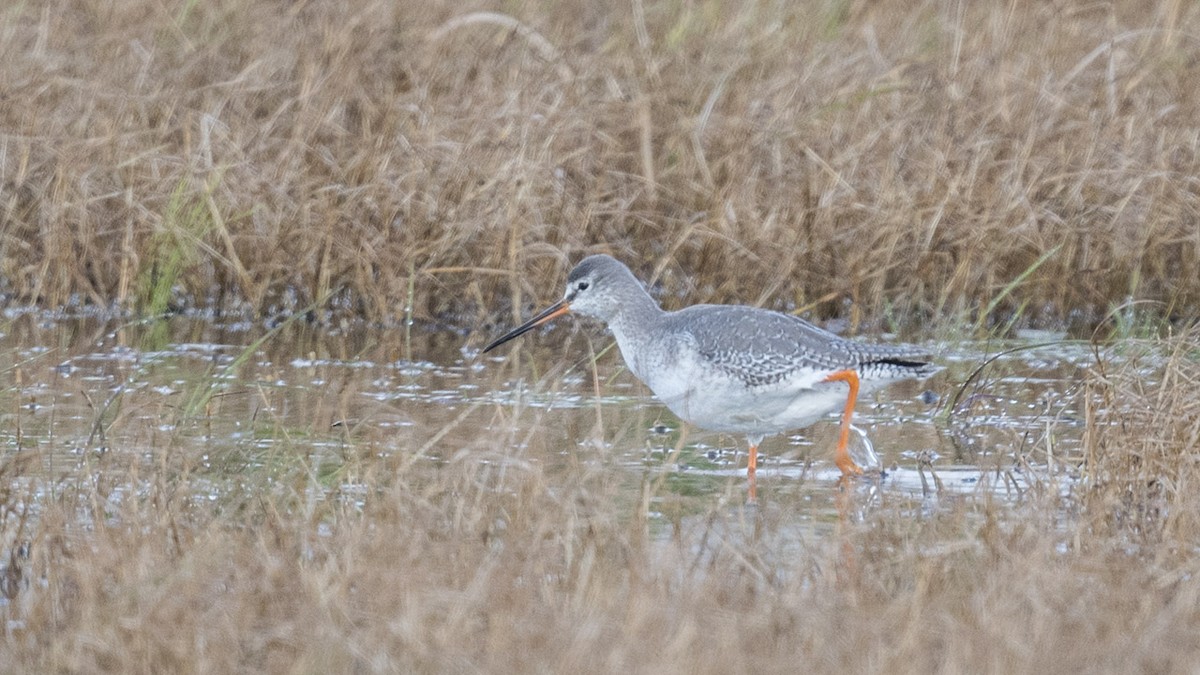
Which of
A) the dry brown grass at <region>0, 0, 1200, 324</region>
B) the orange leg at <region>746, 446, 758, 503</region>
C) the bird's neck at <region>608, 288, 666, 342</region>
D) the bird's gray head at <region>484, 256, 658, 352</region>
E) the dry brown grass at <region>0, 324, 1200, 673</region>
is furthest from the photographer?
the dry brown grass at <region>0, 0, 1200, 324</region>

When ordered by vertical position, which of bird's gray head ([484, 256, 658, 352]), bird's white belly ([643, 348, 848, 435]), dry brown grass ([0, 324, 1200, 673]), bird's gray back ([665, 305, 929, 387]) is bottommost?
dry brown grass ([0, 324, 1200, 673])

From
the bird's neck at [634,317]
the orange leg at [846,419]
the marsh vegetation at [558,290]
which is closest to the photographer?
the marsh vegetation at [558,290]

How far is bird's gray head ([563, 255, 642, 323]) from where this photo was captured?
6312 millimetres

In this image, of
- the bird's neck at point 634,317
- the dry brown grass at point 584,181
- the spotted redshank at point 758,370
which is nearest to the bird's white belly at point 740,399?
the spotted redshank at point 758,370

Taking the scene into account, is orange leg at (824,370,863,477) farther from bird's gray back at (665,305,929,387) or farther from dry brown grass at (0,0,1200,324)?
dry brown grass at (0,0,1200,324)

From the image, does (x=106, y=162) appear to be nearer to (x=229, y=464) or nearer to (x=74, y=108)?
(x=74, y=108)

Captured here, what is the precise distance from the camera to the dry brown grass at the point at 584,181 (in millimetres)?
7895

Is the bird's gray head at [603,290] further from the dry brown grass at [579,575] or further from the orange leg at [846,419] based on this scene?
the dry brown grass at [579,575]

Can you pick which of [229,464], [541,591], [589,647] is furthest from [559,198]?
[589,647]

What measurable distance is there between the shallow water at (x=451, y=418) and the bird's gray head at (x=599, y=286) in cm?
34

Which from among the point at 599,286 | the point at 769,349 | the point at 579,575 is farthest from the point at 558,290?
the point at 579,575

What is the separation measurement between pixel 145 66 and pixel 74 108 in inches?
17.4

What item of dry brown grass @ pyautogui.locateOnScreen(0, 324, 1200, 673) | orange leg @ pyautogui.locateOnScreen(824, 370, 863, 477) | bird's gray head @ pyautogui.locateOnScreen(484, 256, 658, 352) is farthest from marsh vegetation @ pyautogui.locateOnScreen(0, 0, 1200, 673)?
bird's gray head @ pyautogui.locateOnScreen(484, 256, 658, 352)

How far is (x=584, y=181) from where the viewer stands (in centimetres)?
813
